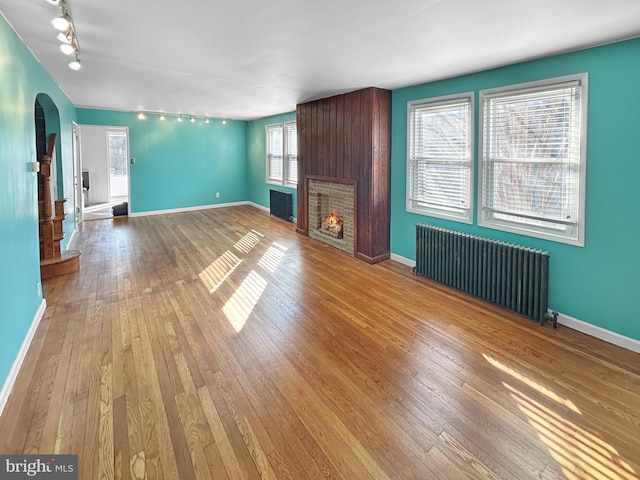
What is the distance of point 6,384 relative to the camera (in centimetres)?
227

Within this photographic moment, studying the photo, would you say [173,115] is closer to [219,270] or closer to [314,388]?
[219,270]

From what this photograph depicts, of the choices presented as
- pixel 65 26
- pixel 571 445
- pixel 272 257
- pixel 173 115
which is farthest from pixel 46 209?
pixel 571 445

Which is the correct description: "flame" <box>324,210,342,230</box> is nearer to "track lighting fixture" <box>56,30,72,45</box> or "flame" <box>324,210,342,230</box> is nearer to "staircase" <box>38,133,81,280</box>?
"staircase" <box>38,133,81,280</box>

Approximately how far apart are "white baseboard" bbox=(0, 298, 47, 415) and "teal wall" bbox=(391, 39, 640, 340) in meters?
4.42

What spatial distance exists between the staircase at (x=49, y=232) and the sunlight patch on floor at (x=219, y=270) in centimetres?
174

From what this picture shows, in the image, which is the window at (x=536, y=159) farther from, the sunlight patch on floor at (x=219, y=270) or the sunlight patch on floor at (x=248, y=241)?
the sunlight patch on floor at (x=248, y=241)

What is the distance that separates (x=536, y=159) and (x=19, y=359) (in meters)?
4.71

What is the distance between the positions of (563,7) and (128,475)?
12.2 feet

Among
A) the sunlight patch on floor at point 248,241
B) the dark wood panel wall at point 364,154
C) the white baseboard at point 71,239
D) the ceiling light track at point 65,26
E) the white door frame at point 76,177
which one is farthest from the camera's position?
the white door frame at point 76,177

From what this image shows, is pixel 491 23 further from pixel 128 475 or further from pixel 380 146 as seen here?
pixel 128 475

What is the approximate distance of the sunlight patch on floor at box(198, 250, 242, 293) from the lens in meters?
4.42

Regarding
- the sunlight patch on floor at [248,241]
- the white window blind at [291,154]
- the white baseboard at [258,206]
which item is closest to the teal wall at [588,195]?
the sunlight patch on floor at [248,241]

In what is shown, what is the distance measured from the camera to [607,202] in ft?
9.98

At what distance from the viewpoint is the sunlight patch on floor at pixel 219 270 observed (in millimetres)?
4418
